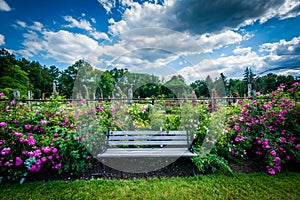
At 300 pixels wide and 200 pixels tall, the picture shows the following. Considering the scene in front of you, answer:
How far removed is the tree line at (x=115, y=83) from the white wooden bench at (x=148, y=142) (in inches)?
59.0

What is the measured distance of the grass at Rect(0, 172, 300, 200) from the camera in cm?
182

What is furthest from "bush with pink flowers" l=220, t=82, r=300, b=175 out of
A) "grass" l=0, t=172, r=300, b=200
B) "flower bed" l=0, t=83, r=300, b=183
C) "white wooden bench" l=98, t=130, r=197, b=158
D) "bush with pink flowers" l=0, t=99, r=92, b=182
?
"bush with pink flowers" l=0, t=99, r=92, b=182

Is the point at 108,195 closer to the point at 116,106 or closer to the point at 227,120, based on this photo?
the point at 116,106

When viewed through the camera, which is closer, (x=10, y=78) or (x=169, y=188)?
(x=169, y=188)

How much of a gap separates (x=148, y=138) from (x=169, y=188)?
2.75ft

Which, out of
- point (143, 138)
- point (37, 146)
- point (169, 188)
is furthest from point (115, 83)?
point (169, 188)

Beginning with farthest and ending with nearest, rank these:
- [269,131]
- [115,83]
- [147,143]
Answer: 1. [115,83]
2. [269,131]
3. [147,143]

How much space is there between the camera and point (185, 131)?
8.76ft

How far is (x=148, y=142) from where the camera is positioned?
256cm

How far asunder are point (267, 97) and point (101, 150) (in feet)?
11.0

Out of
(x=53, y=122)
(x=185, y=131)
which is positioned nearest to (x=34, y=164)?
(x=53, y=122)

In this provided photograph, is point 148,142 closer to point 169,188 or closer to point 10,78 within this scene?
point 169,188

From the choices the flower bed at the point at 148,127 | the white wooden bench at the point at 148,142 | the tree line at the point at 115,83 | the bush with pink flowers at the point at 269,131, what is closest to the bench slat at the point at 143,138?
the white wooden bench at the point at 148,142

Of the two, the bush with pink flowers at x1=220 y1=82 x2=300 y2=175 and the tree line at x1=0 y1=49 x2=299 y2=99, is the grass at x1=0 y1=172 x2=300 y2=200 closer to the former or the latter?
the bush with pink flowers at x1=220 y1=82 x2=300 y2=175
